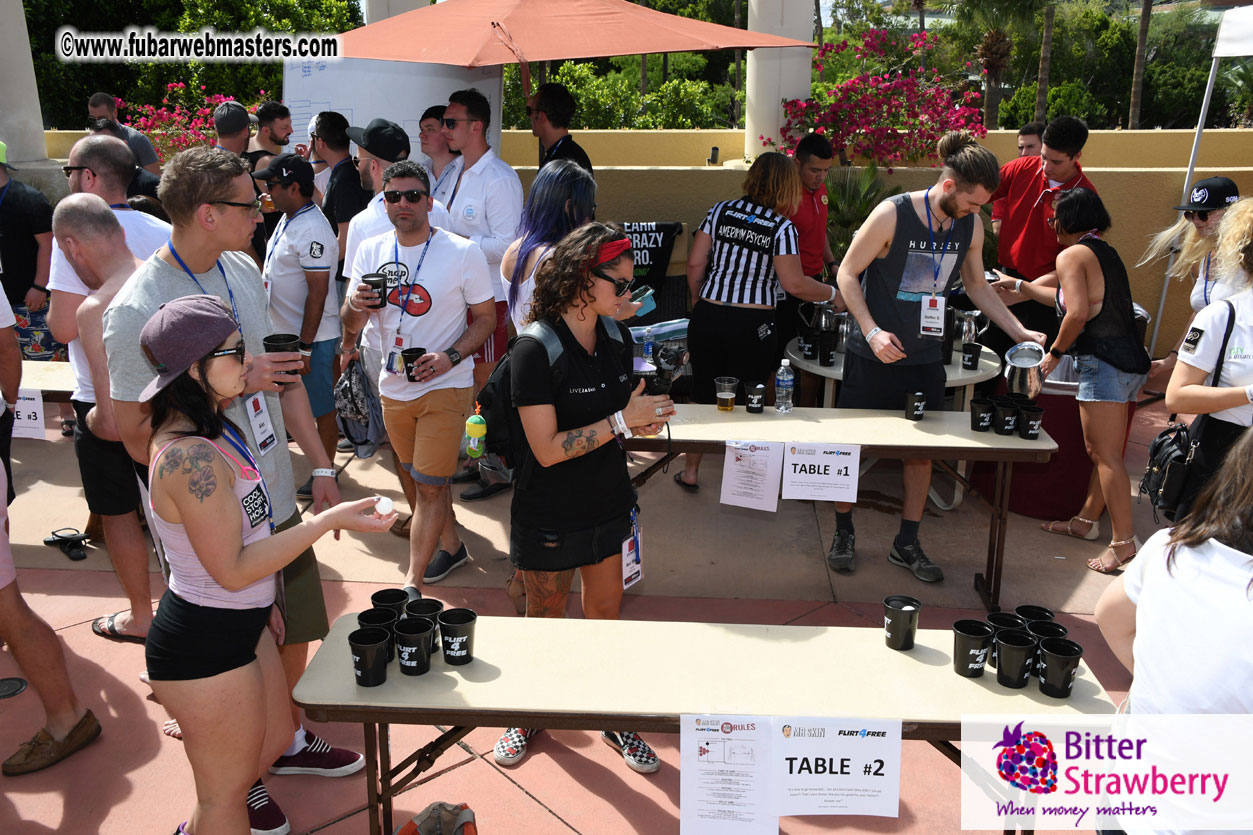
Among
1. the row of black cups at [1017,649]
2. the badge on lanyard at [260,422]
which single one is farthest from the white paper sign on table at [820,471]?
the badge on lanyard at [260,422]

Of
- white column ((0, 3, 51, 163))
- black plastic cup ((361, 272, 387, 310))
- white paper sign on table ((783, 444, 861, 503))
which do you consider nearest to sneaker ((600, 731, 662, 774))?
white paper sign on table ((783, 444, 861, 503))

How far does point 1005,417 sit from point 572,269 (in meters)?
2.20

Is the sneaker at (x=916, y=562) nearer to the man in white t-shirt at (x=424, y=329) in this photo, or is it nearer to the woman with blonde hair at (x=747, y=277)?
the woman with blonde hair at (x=747, y=277)

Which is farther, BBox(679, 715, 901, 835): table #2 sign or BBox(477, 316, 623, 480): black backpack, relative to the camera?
BBox(477, 316, 623, 480): black backpack

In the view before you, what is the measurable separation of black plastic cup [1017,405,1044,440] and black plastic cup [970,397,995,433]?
12 cm

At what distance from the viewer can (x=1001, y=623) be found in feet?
8.46

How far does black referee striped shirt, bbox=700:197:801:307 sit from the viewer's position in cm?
482

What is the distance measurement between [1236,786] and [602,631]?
1.54 meters

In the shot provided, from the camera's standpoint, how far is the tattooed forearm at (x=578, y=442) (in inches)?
116

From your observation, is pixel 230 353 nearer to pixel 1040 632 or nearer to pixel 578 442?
pixel 578 442

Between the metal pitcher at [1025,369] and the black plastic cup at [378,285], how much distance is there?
2834 mm

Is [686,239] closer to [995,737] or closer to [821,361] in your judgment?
[821,361]

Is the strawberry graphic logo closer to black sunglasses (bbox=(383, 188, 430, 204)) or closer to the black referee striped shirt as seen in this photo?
black sunglasses (bbox=(383, 188, 430, 204))

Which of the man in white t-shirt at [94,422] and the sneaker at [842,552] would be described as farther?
the sneaker at [842,552]
